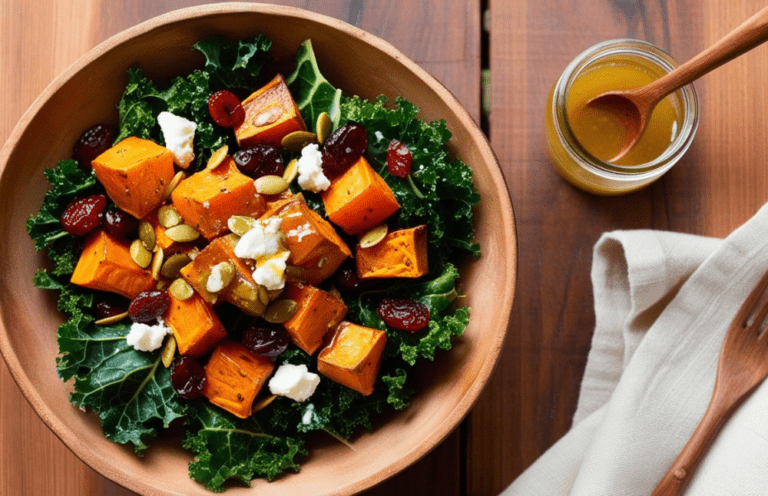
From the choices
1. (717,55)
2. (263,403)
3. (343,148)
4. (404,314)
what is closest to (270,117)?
(343,148)

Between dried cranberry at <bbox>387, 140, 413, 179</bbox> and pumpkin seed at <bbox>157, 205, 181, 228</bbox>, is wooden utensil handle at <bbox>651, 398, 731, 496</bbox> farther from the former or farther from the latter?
pumpkin seed at <bbox>157, 205, 181, 228</bbox>

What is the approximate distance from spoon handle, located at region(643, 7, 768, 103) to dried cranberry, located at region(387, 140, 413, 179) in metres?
0.58

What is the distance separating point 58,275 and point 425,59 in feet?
3.31

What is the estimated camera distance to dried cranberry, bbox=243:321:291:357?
1.51 metres

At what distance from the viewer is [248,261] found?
148 cm

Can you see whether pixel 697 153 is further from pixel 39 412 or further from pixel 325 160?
pixel 39 412

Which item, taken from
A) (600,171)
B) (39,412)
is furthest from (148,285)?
(600,171)

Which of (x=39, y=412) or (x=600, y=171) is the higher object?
(x=600, y=171)

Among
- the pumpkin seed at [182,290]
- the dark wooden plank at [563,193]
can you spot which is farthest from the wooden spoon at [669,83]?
the pumpkin seed at [182,290]

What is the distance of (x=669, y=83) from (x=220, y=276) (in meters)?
1.08

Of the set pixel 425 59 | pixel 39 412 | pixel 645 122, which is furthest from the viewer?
pixel 425 59

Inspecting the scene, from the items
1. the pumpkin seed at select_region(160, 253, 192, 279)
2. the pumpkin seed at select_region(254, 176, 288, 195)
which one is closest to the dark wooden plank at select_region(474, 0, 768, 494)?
the pumpkin seed at select_region(254, 176, 288, 195)

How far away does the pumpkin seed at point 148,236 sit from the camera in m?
1.58

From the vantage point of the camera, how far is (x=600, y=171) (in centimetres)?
167
